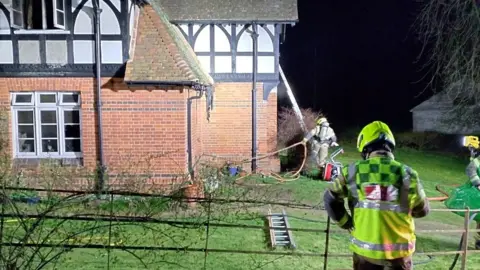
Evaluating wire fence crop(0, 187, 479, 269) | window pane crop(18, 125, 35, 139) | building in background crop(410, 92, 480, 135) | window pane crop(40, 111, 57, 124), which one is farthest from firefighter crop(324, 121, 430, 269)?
building in background crop(410, 92, 480, 135)

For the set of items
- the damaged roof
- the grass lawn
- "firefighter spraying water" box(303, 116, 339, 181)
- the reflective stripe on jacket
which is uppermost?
the damaged roof

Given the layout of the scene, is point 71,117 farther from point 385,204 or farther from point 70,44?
point 385,204

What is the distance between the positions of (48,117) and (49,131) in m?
0.34

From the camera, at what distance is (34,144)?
11.1m

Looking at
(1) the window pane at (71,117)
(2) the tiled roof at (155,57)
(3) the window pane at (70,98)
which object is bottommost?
(1) the window pane at (71,117)

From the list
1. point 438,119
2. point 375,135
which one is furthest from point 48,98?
point 438,119

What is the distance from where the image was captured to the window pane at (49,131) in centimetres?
1102

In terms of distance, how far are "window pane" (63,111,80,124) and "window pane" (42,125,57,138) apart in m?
0.35

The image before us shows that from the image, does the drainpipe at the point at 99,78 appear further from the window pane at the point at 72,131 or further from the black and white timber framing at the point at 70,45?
the window pane at the point at 72,131

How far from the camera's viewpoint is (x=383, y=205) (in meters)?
3.35

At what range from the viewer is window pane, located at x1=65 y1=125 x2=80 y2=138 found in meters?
11.1

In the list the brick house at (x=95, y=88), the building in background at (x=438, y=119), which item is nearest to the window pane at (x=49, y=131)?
the brick house at (x=95, y=88)

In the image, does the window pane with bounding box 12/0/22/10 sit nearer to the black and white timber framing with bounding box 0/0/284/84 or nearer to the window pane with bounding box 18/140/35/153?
the black and white timber framing with bounding box 0/0/284/84

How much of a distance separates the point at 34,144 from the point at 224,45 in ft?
22.5
